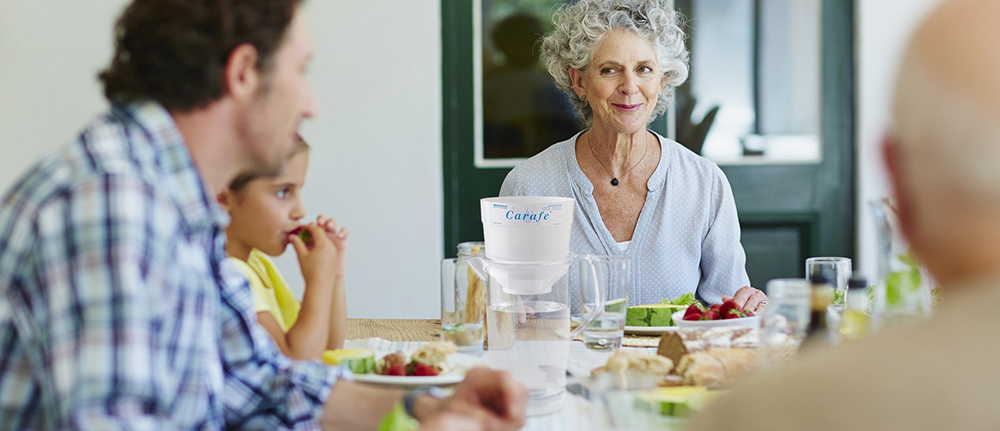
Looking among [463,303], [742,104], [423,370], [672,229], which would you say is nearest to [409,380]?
[423,370]

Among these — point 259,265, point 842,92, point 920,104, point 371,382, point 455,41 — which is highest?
point 455,41

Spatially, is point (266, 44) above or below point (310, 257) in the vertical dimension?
above

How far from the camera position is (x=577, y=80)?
2.86 meters

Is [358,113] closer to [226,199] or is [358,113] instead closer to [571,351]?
[226,199]

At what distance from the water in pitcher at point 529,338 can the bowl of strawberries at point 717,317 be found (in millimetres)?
279

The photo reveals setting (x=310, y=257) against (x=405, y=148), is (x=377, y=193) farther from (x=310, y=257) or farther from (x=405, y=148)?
(x=310, y=257)

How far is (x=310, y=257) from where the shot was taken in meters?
1.95

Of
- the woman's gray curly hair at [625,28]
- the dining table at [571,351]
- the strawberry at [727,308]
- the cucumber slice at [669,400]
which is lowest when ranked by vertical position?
the dining table at [571,351]

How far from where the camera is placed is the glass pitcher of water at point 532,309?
1572 mm

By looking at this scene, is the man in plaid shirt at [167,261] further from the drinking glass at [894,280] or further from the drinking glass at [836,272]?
the drinking glass at [836,272]

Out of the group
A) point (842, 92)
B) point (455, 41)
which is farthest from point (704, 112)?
point (455, 41)

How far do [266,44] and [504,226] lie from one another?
0.71 m

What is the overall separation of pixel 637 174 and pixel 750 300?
2.58 ft

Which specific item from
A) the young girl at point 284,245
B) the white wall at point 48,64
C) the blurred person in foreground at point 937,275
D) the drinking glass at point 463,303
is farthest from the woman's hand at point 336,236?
the white wall at point 48,64
